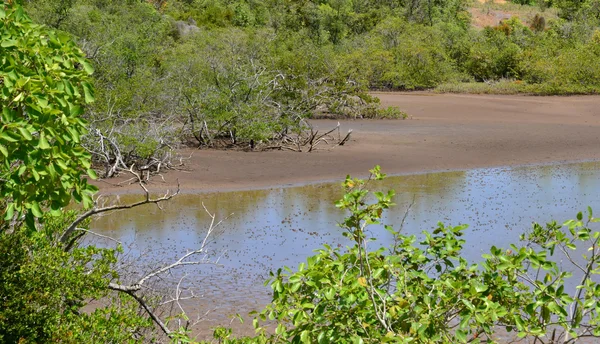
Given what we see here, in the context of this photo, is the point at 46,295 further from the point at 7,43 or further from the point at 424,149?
the point at 424,149

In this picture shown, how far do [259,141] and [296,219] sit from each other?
6.45m

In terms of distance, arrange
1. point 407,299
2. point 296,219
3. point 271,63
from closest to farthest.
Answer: point 407,299 → point 296,219 → point 271,63

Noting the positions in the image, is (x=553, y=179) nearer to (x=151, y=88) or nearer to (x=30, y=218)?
(x=151, y=88)

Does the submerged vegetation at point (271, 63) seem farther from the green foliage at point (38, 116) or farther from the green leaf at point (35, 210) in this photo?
the green leaf at point (35, 210)

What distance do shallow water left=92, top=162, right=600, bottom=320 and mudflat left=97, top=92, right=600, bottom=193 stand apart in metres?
0.98

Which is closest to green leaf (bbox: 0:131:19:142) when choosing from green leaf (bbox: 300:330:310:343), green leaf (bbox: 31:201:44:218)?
green leaf (bbox: 31:201:44:218)

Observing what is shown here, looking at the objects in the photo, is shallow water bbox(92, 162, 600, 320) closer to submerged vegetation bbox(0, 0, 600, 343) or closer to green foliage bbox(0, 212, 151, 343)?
submerged vegetation bbox(0, 0, 600, 343)

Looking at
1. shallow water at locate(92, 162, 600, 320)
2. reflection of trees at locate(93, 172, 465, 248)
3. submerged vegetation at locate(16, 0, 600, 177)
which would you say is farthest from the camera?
submerged vegetation at locate(16, 0, 600, 177)

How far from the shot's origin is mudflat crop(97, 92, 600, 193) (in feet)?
56.2

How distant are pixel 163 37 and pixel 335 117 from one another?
14.4 m

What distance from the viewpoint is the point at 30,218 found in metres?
3.62

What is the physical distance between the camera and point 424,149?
21.1m

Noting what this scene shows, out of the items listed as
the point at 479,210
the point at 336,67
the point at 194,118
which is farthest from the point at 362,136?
the point at 479,210

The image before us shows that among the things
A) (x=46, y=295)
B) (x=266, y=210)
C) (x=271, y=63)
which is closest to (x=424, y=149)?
(x=271, y=63)
